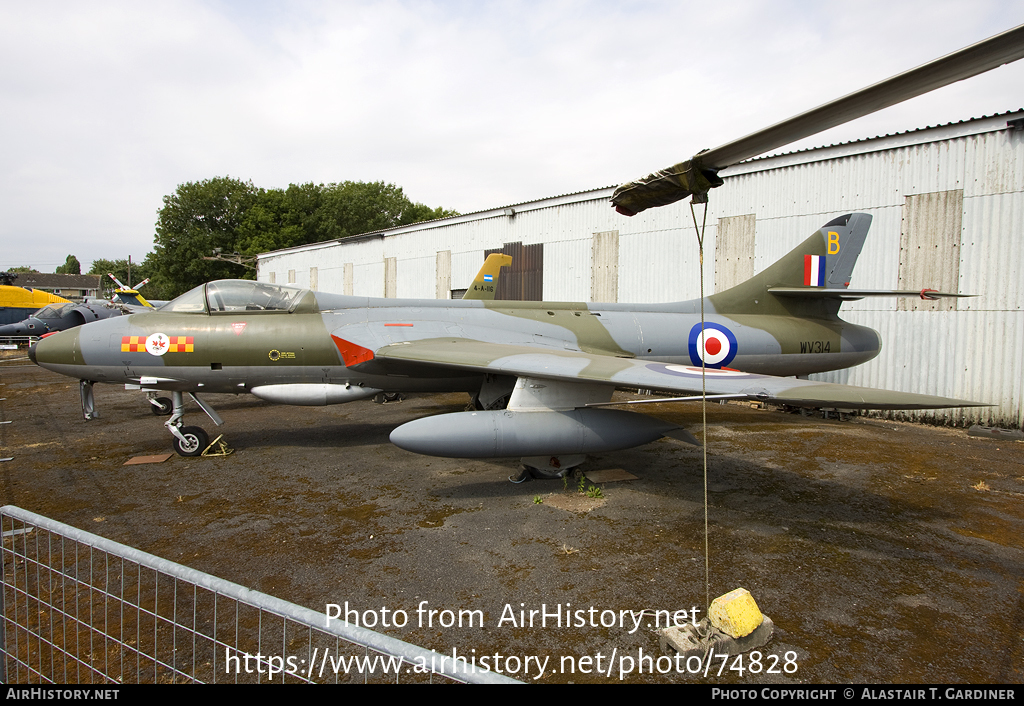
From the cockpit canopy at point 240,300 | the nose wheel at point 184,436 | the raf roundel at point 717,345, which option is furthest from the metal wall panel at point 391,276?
the raf roundel at point 717,345

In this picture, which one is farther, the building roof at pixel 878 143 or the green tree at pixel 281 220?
the green tree at pixel 281 220

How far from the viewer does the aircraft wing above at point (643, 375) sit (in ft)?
11.8

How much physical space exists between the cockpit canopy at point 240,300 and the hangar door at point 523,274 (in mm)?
9844

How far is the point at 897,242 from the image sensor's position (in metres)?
10.9

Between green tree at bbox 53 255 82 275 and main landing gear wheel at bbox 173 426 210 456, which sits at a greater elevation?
green tree at bbox 53 255 82 275

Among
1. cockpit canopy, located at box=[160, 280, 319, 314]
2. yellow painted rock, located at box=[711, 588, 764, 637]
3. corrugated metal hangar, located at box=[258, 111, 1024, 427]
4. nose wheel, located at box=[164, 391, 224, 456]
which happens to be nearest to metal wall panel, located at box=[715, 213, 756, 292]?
corrugated metal hangar, located at box=[258, 111, 1024, 427]

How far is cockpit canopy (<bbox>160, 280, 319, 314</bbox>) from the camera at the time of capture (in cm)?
775

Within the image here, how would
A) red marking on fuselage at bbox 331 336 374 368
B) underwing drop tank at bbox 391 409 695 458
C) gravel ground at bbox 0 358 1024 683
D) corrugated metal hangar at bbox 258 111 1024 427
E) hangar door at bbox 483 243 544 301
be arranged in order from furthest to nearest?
hangar door at bbox 483 243 544 301 < corrugated metal hangar at bbox 258 111 1024 427 < red marking on fuselage at bbox 331 336 374 368 < underwing drop tank at bbox 391 409 695 458 < gravel ground at bbox 0 358 1024 683

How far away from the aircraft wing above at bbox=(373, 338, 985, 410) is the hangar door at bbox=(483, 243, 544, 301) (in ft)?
31.8

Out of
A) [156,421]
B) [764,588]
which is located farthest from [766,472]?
[156,421]

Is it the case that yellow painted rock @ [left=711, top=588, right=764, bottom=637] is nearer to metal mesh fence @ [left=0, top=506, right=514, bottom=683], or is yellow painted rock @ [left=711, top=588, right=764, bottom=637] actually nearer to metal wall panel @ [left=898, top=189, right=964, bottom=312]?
metal mesh fence @ [left=0, top=506, right=514, bottom=683]

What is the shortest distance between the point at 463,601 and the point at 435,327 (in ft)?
16.2

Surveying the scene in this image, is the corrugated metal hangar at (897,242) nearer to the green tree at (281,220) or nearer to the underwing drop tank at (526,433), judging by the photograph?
the underwing drop tank at (526,433)

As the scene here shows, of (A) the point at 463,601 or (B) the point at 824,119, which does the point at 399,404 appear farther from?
(B) the point at 824,119
